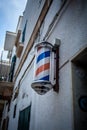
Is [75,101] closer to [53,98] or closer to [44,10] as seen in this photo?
[53,98]

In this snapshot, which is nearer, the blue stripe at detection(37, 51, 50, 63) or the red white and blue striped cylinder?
the red white and blue striped cylinder

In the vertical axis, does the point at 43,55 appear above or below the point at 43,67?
above

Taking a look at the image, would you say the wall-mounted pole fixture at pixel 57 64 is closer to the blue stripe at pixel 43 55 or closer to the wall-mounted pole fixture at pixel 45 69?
the wall-mounted pole fixture at pixel 45 69

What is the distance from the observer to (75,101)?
1.52 metres

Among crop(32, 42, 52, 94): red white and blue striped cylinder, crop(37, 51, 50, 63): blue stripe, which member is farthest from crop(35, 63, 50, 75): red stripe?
crop(37, 51, 50, 63): blue stripe

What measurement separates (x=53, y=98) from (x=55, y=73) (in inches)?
14.0

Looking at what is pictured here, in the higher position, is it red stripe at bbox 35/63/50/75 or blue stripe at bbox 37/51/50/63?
blue stripe at bbox 37/51/50/63

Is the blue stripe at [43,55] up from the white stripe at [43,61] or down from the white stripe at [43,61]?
up

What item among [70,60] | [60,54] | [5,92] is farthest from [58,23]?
[5,92]

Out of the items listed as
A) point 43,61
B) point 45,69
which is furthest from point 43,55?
point 45,69

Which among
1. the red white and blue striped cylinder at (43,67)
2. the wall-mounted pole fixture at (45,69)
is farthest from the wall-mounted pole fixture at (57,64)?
the red white and blue striped cylinder at (43,67)

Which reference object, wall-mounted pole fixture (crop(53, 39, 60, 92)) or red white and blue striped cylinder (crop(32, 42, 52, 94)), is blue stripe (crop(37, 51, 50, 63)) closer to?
red white and blue striped cylinder (crop(32, 42, 52, 94))

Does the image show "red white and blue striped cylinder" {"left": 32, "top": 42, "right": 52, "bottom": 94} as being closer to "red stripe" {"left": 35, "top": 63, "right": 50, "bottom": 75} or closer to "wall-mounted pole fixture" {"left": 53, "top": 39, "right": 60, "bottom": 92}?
"red stripe" {"left": 35, "top": 63, "right": 50, "bottom": 75}

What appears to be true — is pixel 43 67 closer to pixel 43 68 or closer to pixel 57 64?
pixel 43 68
